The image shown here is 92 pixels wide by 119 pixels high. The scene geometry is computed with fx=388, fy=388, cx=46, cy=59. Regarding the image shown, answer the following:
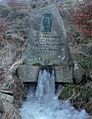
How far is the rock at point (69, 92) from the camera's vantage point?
35.0 feet

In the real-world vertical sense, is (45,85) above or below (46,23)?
below

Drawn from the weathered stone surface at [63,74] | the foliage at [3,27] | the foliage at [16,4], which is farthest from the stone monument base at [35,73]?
the foliage at [16,4]

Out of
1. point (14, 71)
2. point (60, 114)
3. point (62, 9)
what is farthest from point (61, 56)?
point (62, 9)

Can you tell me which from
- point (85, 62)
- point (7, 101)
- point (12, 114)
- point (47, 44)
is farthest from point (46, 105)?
point (47, 44)

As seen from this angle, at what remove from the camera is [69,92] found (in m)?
10.8

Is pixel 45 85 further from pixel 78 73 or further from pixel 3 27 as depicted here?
pixel 3 27

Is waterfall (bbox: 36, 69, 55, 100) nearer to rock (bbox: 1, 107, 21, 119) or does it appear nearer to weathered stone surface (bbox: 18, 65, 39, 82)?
weathered stone surface (bbox: 18, 65, 39, 82)

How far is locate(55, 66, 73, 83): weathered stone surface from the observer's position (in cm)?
1156

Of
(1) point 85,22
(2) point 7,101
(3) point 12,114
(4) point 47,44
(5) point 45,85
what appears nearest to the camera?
(3) point 12,114

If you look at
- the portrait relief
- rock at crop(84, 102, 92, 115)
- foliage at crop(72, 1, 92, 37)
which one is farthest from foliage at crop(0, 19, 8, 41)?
rock at crop(84, 102, 92, 115)

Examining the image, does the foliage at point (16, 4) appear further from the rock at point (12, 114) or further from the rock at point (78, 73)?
the rock at point (12, 114)

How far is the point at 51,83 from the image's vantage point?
11.5 meters

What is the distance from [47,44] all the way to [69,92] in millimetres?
2059

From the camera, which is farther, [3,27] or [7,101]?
[3,27]
